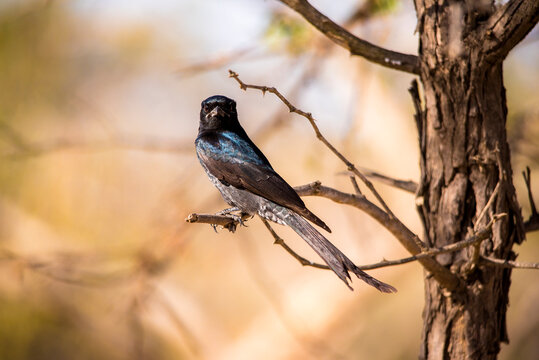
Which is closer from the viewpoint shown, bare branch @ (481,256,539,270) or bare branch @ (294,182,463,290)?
bare branch @ (481,256,539,270)

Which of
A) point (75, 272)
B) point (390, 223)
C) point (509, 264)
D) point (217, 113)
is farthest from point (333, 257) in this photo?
point (75, 272)

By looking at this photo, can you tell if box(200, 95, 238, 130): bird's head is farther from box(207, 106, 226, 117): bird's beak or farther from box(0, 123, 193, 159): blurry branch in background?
box(0, 123, 193, 159): blurry branch in background

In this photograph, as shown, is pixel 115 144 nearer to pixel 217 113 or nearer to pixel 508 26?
pixel 217 113

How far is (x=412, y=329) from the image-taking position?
11.0 metres

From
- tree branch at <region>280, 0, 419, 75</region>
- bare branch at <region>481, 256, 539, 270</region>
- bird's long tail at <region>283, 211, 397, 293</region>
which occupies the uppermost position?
tree branch at <region>280, 0, 419, 75</region>

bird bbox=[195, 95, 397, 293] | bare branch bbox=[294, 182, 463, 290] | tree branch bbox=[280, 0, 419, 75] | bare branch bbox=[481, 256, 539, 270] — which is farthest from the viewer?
bird bbox=[195, 95, 397, 293]

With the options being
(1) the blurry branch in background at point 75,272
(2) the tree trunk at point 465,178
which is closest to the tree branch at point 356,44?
(2) the tree trunk at point 465,178

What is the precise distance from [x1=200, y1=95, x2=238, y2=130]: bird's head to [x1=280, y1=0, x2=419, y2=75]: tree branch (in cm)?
159

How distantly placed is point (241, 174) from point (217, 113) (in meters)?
0.68

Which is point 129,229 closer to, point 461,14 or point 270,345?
point 270,345

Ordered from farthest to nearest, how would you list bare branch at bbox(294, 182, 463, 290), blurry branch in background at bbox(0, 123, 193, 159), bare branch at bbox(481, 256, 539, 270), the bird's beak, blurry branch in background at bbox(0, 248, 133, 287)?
blurry branch in background at bbox(0, 123, 193, 159) < blurry branch in background at bbox(0, 248, 133, 287) < the bird's beak < bare branch at bbox(294, 182, 463, 290) < bare branch at bbox(481, 256, 539, 270)

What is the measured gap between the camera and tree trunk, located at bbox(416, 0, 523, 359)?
312cm

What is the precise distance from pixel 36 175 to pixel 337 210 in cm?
457

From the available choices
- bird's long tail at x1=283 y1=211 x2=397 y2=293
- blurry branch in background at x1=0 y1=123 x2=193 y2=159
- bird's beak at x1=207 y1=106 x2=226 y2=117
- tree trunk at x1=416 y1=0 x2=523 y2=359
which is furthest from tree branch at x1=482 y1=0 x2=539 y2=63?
blurry branch in background at x1=0 y1=123 x2=193 y2=159
